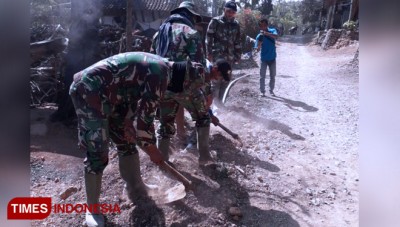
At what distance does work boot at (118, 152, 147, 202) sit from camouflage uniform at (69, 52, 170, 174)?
1.41 ft

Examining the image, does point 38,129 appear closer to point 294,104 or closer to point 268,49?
point 268,49

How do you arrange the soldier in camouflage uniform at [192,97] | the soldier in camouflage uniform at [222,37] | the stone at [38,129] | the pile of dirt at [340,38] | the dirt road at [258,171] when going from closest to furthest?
the soldier in camouflage uniform at [192,97] → the dirt road at [258,171] → the soldier in camouflage uniform at [222,37] → the stone at [38,129] → the pile of dirt at [340,38]

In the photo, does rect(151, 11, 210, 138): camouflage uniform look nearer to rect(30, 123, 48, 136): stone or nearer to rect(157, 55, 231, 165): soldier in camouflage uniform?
rect(157, 55, 231, 165): soldier in camouflage uniform

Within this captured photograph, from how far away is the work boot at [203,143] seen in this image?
11.2 feet

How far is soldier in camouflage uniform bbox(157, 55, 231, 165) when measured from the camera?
2.66 meters

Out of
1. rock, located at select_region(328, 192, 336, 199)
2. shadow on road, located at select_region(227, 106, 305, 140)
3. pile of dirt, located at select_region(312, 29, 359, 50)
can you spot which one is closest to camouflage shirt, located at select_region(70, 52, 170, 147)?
rock, located at select_region(328, 192, 336, 199)

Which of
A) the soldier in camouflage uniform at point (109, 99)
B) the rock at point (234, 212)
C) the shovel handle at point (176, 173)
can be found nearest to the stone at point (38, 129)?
the soldier in camouflage uniform at point (109, 99)

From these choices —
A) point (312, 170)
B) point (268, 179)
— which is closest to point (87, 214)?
point (268, 179)

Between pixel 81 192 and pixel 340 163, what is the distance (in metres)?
2.93

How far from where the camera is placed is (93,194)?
8.20 ft

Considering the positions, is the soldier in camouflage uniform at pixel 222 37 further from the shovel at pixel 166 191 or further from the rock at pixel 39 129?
the rock at pixel 39 129

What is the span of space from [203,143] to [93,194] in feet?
4.29

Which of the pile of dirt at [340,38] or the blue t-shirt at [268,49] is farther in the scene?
the pile of dirt at [340,38]

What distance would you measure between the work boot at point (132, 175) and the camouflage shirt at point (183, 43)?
3.54ft
